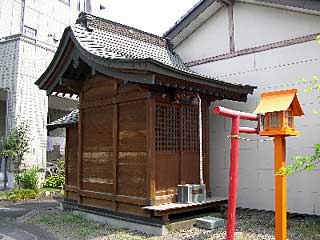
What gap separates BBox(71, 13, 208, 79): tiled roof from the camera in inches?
326

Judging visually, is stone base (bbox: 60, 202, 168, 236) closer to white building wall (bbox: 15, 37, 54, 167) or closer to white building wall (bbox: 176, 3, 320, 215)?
white building wall (bbox: 176, 3, 320, 215)

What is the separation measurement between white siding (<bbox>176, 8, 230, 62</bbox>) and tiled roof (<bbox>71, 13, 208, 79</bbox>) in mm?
456

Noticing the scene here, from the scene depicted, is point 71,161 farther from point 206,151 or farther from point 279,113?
point 279,113


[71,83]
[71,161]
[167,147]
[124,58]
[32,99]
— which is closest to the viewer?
[124,58]

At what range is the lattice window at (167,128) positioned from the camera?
309 inches

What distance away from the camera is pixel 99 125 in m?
9.04

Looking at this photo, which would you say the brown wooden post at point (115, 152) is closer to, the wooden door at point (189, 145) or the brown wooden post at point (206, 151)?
the wooden door at point (189, 145)

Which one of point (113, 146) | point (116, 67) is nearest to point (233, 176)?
point (116, 67)

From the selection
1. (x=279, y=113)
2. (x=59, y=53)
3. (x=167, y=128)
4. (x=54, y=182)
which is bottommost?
(x=54, y=182)

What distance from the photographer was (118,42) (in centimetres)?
962

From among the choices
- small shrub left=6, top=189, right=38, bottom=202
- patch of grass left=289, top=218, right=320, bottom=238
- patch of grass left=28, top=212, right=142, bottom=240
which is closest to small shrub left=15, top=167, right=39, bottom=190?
small shrub left=6, top=189, right=38, bottom=202

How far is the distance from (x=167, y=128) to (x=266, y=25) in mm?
4310

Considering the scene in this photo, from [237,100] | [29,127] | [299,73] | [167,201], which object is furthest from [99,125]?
[29,127]

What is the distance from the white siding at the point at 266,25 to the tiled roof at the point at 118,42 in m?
1.90
